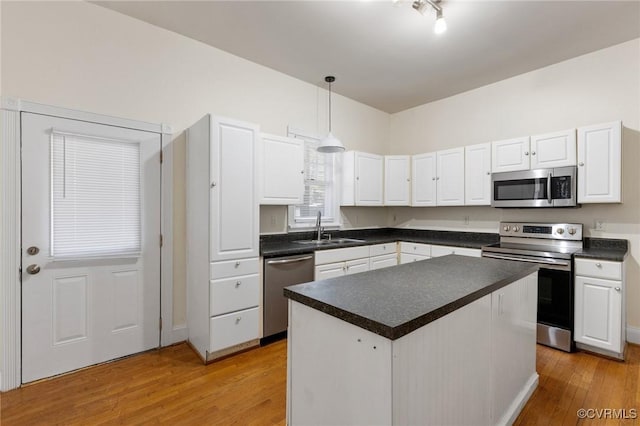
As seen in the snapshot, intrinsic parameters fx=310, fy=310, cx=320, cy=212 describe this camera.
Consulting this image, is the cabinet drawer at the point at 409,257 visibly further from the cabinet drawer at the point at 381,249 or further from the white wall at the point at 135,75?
the white wall at the point at 135,75

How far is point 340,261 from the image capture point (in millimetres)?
3506

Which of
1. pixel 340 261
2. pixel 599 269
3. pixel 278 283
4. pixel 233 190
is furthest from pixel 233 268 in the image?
pixel 599 269

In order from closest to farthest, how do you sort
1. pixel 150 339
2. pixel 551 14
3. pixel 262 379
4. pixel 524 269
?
pixel 524 269 < pixel 262 379 < pixel 551 14 < pixel 150 339

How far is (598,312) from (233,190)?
331cm

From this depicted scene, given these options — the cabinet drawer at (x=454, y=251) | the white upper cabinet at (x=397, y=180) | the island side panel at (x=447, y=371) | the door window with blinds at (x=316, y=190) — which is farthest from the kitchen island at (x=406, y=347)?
the white upper cabinet at (x=397, y=180)

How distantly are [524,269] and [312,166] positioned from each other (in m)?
2.77

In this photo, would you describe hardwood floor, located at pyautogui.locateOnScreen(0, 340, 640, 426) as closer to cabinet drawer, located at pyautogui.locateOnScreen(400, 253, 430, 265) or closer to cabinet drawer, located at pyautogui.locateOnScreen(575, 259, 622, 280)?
cabinet drawer, located at pyautogui.locateOnScreen(575, 259, 622, 280)

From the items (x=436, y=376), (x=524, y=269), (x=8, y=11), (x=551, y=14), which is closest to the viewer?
(x=436, y=376)

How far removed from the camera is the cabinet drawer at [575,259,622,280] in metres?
2.57

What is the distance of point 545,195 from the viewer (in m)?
3.21

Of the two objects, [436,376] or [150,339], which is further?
[150,339]

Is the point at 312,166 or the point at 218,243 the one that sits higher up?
the point at 312,166

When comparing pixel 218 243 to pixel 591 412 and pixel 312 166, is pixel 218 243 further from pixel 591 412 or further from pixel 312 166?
pixel 591 412

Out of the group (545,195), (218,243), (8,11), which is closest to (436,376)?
(218,243)
